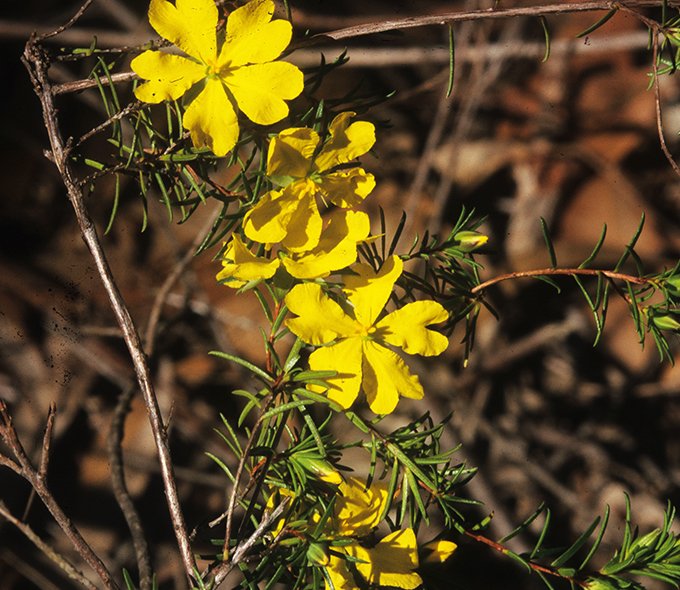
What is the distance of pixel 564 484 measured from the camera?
177 centimetres

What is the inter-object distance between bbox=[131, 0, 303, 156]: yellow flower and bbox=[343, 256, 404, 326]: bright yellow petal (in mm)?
182

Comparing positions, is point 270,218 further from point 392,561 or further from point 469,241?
point 392,561

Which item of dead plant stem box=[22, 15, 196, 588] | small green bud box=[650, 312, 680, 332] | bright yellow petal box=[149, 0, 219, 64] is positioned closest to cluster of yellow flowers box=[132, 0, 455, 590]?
bright yellow petal box=[149, 0, 219, 64]

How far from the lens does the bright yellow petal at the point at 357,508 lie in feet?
1.97

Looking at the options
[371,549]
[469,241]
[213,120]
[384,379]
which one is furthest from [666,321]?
[213,120]

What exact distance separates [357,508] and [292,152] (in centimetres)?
43

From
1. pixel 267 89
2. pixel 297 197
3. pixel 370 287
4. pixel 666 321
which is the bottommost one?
pixel 666 321

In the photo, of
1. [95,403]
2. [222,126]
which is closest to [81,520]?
[95,403]

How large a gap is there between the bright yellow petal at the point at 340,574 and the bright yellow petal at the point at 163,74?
53cm

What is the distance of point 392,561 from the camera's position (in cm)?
60

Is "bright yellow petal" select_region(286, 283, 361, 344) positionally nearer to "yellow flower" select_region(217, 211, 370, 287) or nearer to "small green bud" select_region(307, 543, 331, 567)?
"yellow flower" select_region(217, 211, 370, 287)

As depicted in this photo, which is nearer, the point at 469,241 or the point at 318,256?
Result: the point at 318,256

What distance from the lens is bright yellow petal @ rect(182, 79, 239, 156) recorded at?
1.60 ft

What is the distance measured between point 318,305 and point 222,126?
21cm
